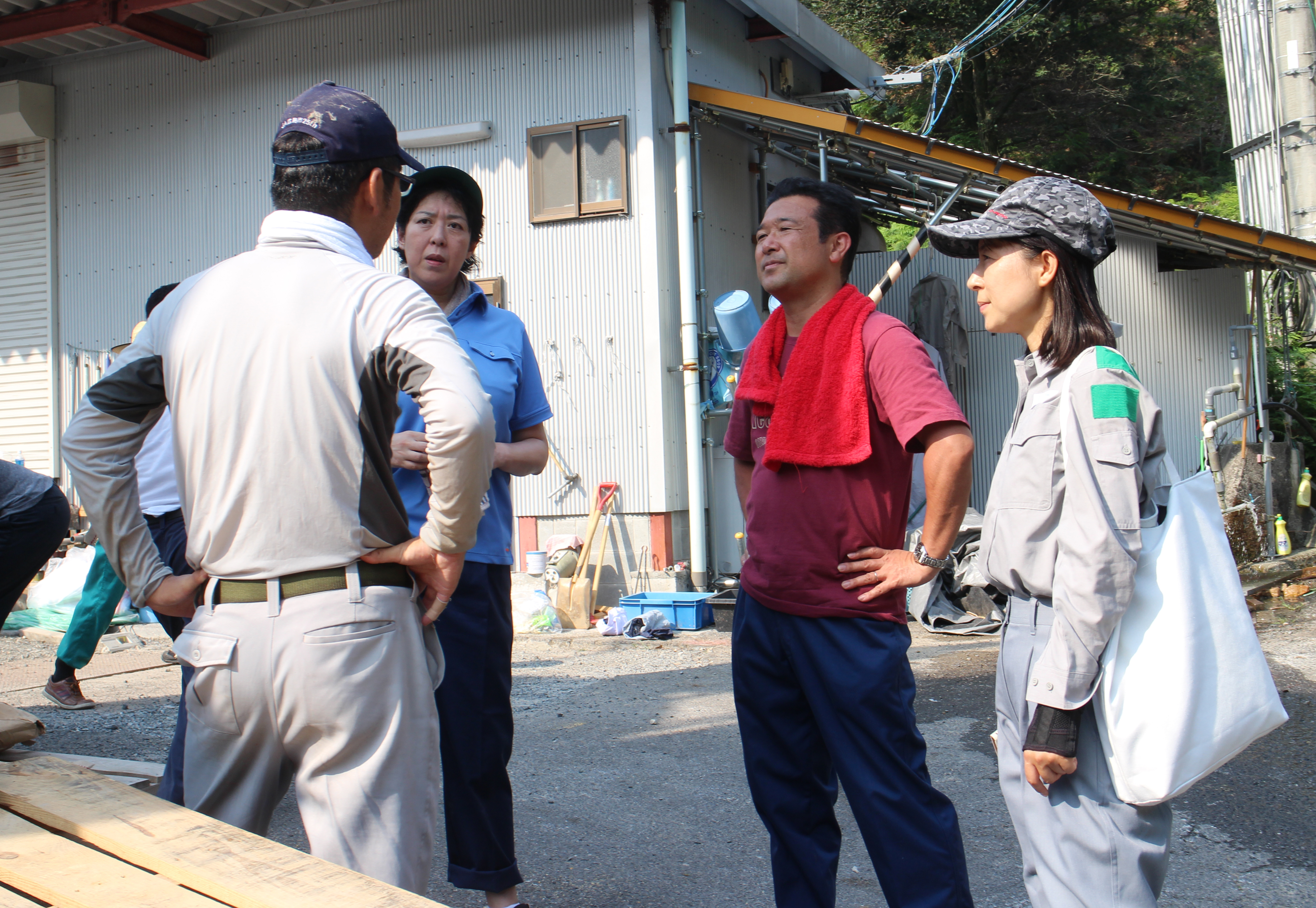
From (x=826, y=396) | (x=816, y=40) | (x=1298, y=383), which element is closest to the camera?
(x=826, y=396)

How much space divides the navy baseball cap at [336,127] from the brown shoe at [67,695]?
4916 millimetres

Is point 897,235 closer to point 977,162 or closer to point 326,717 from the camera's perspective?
point 977,162

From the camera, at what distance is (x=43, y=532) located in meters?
4.02

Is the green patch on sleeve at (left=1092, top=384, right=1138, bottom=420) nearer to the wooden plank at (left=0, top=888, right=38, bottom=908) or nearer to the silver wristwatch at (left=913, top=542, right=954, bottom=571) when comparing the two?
the silver wristwatch at (left=913, top=542, right=954, bottom=571)

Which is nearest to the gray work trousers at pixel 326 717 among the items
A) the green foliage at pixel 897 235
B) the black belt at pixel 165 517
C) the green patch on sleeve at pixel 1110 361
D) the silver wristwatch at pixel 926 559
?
the silver wristwatch at pixel 926 559

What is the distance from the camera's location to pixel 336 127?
195 cm

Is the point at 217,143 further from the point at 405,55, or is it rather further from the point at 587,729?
the point at 587,729

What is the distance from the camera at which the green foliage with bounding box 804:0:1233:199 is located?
22.4 metres

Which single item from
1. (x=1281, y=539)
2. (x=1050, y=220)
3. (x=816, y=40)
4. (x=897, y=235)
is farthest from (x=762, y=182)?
(x=897, y=235)

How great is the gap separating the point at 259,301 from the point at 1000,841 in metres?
3.08

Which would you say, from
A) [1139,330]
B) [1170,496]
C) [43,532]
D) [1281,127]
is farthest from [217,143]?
[1281,127]

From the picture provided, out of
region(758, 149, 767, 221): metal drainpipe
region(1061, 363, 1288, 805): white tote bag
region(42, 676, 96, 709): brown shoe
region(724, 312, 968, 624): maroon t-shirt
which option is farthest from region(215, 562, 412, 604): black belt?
region(758, 149, 767, 221): metal drainpipe

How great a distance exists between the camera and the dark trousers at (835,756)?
2.37 metres

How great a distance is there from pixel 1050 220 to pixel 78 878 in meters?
2.11
